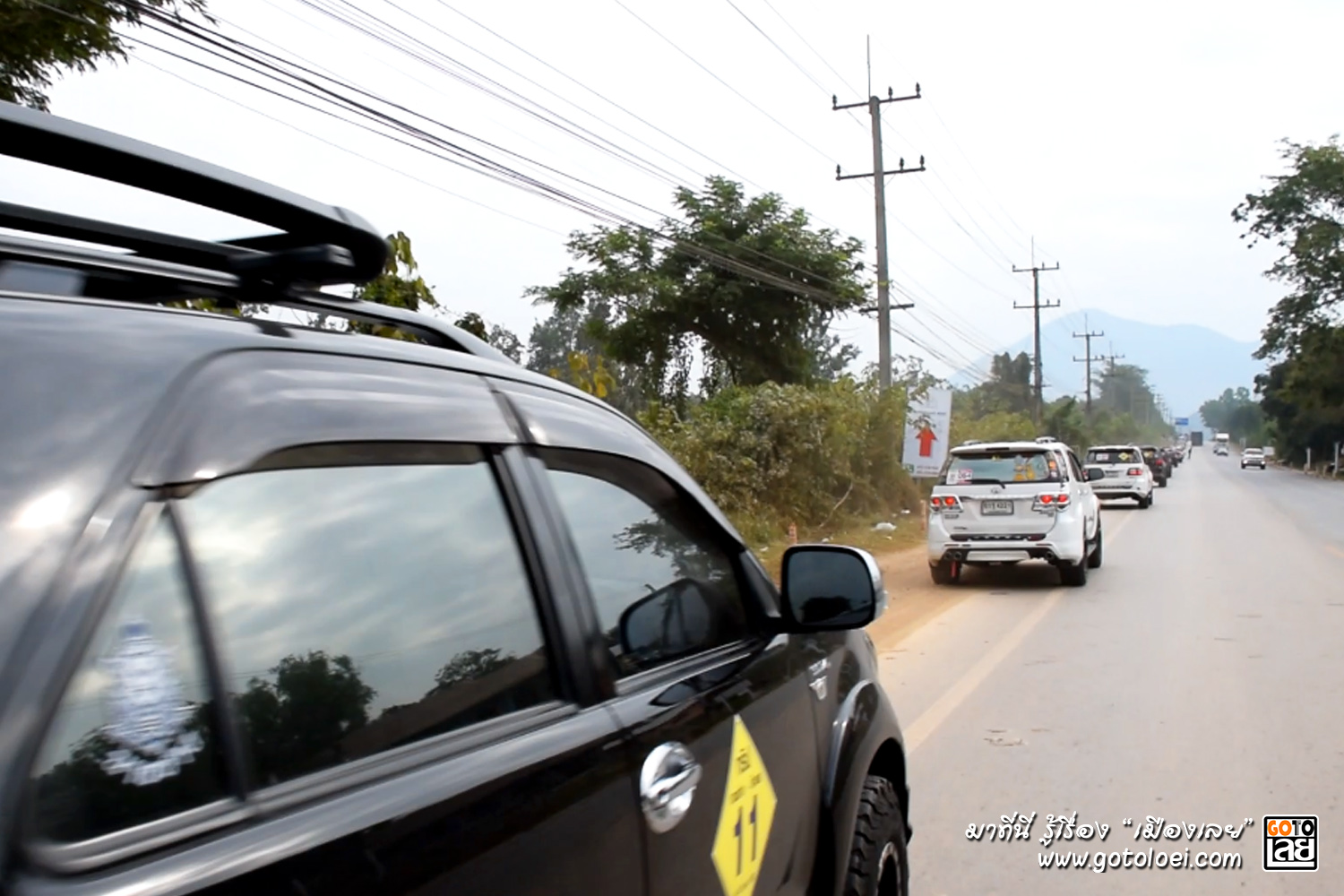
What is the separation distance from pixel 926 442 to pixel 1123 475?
36.9ft

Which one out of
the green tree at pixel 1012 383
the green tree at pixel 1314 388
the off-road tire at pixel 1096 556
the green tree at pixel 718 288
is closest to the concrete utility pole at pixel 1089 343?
the green tree at pixel 1012 383

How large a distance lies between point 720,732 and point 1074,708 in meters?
5.44

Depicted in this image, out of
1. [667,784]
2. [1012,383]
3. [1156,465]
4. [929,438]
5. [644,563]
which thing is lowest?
[1156,465]

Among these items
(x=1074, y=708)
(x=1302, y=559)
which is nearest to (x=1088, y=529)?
(x=1302, y=559)

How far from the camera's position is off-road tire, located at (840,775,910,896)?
2980 mm

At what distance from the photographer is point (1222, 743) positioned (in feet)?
20.4

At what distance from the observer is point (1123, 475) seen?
29750 mm

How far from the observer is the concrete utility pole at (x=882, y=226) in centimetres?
2566

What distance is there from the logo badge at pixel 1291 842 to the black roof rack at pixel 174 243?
4104 millimetres

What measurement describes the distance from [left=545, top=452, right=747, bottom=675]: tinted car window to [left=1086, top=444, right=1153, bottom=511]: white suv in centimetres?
2849

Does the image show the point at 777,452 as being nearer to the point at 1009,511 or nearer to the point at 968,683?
the point at 1009,511

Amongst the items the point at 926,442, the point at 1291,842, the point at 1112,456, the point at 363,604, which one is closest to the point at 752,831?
the point at 363,604

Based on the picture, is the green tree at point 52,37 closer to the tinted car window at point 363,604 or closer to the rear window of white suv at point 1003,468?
the tinted car window at point 363,604

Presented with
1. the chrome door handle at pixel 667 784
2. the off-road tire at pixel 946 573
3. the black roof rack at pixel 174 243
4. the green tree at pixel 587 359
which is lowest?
the off-road tire at pixel 946 573
